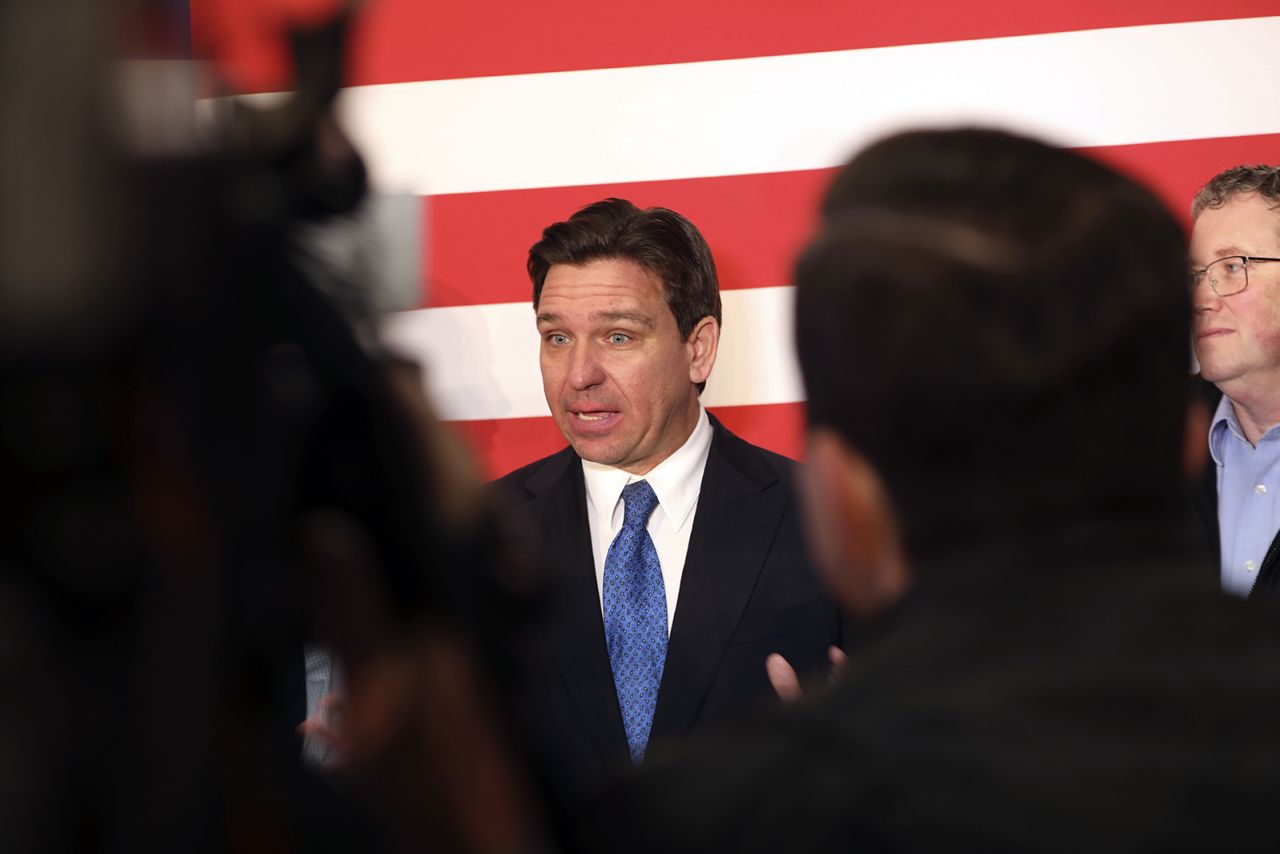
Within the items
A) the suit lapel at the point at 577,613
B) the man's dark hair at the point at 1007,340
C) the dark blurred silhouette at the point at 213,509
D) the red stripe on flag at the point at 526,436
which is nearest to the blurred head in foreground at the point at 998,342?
the man's dark hair at the point at 1007,340

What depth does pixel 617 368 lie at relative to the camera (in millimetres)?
1843

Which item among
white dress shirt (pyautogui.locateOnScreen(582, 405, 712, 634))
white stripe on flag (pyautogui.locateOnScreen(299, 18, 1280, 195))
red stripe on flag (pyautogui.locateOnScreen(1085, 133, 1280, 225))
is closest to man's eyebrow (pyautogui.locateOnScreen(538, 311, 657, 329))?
white dress shirt (pyautogui.locateOnScreen(582, 405, 712, 634))

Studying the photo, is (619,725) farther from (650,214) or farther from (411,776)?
(411,776)

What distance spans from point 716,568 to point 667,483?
0.17 metres

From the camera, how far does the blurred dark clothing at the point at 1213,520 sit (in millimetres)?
1601

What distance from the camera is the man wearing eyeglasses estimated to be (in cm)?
172

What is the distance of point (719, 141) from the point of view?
201 centimetres

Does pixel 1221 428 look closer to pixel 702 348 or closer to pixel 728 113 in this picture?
pixel 702 348

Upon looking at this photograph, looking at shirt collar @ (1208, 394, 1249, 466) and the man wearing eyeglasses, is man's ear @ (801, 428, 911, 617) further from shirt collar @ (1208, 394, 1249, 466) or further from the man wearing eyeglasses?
shirt collar @ (1208, 394, 1249, 466)

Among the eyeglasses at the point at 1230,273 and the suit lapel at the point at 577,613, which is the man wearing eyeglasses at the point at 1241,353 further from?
the suit lapel at the point at 577,613

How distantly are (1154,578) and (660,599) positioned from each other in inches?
49.1

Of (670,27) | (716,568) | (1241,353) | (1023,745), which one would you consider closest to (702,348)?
(716,568)

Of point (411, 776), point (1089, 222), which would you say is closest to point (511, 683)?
point (411, 776)

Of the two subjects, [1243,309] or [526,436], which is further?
[526,436]
